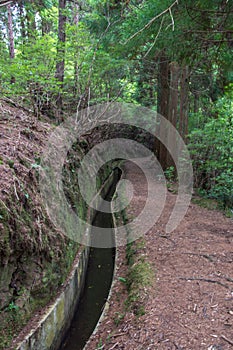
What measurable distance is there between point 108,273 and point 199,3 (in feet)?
17.5

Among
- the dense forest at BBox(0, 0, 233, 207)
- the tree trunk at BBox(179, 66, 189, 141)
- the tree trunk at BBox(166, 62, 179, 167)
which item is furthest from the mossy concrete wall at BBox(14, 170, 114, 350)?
the tree trunk at BBox(179, 66, 189, 141)

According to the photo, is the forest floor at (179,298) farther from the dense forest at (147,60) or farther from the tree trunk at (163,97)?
the tree trunk at (163,97)

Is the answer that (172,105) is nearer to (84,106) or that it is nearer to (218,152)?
(84,106)

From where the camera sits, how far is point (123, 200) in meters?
8.95

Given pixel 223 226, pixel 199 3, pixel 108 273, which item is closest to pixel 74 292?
pixel 108 273

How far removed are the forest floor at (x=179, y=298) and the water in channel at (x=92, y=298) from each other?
61 cm

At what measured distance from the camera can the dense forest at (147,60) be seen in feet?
14.8

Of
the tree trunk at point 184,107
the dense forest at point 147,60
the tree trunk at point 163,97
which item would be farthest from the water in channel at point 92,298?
the tree trunk at point 184,107

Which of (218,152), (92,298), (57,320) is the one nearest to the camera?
(57,320)

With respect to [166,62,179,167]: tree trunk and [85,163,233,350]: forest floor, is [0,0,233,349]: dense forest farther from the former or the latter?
[85,163,233,350]: forest floor

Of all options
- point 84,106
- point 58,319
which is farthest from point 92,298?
point 84,106

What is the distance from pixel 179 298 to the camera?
383 centimetres

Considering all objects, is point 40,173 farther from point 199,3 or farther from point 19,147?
point 199,3

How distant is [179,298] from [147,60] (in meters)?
8.09
